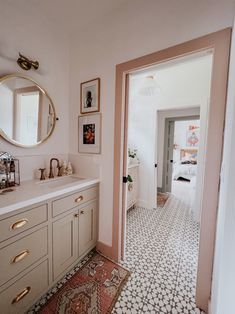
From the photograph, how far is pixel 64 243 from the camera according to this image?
137cm

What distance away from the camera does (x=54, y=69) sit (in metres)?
1.80

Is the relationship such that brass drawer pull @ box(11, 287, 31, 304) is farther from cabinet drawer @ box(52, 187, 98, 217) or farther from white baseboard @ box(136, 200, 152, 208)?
white baseboard @ box(136, 200, 152, 208)

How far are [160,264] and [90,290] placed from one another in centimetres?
78

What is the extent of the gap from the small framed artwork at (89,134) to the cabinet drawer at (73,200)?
1.56ft

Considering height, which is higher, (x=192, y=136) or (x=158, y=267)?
(x=192, y=136)

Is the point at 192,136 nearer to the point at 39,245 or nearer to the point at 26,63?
the point at 26,63

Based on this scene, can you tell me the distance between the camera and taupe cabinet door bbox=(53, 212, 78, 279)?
129 centimetres

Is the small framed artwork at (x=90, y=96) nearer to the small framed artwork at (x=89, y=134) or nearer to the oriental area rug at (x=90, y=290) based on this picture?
the small framed artwork at (x=89, y=134)

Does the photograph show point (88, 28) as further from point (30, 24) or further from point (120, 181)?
point (120, 181)

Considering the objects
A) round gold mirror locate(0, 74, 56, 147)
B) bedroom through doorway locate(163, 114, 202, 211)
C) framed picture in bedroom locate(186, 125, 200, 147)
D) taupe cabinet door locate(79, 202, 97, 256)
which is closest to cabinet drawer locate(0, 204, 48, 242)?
taupe cabinet door locate(79, 202, 97, 256)

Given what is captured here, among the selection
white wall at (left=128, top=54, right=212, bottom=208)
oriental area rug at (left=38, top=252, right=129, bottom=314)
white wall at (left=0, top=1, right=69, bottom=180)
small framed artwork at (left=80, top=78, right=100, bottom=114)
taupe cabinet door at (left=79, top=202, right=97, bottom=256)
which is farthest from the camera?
white wall at (left=128, top=54, right=212, bottom=208)

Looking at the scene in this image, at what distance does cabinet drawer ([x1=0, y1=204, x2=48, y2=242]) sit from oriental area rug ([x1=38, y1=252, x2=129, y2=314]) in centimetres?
70

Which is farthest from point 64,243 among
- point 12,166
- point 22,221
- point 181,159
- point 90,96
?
point 181,159

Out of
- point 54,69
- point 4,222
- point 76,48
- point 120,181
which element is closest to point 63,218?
point 4,222
